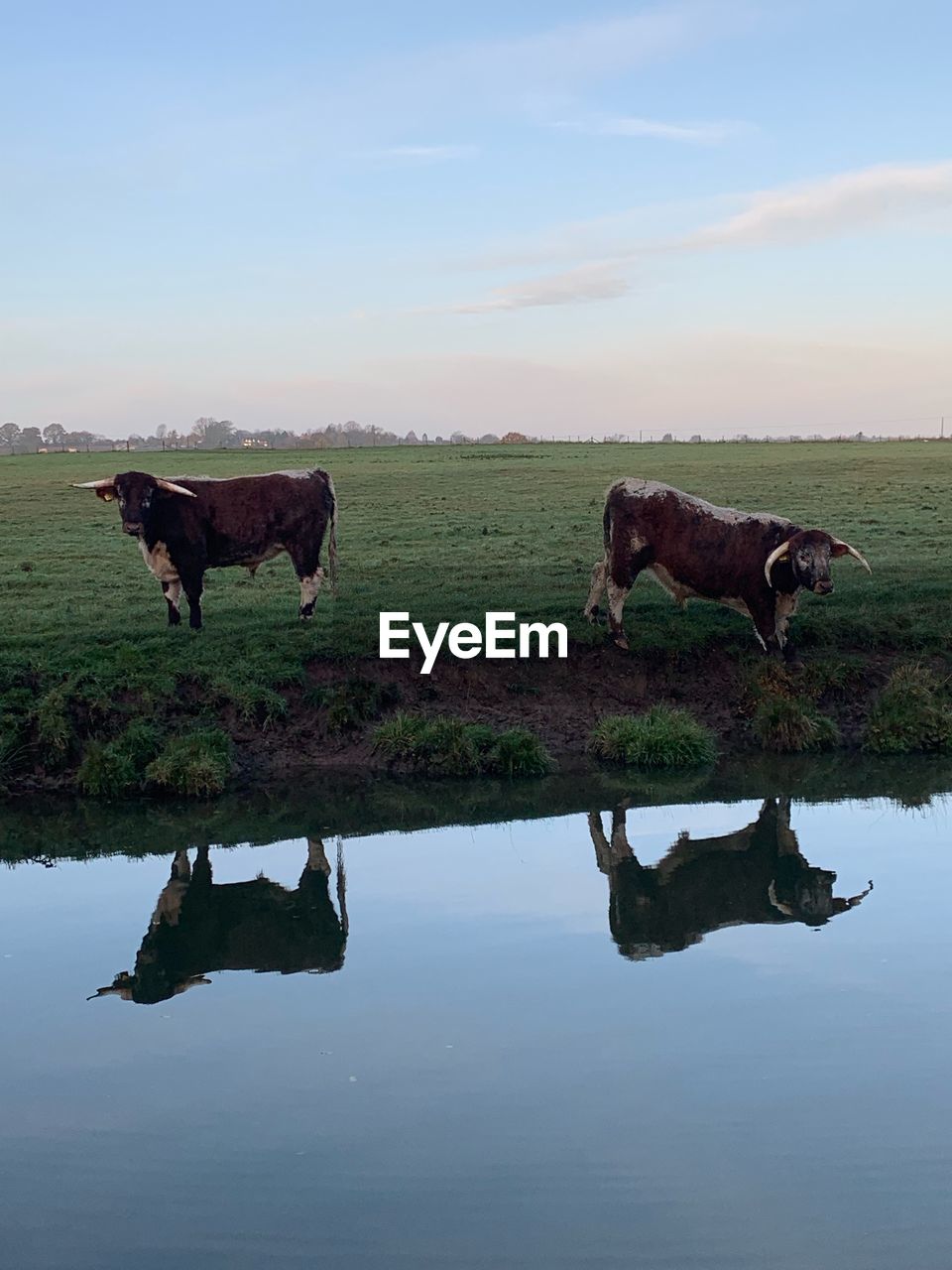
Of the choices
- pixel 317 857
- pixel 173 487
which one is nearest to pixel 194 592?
pixel 173 487

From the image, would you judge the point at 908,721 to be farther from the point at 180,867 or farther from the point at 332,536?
the point at 180,867

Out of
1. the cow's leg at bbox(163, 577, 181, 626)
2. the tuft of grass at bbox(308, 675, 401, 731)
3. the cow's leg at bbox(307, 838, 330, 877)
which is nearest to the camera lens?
the cow's leg at bbox(307, 838, 330, 877)

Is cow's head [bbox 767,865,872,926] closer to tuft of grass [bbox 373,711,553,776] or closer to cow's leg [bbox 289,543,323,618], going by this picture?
tuft of grass [bbox 373,711,553,776]

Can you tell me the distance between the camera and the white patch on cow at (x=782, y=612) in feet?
50.2

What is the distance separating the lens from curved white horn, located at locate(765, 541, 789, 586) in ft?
48.6

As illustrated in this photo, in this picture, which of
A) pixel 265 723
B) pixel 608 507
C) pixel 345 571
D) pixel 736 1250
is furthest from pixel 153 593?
pixel 736 1250

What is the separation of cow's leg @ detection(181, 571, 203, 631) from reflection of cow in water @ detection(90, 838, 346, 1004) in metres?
4.80

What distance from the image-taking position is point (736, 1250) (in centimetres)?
563

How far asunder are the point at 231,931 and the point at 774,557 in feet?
24.5

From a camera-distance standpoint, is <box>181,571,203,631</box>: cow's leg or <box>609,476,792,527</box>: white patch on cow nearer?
<box>609,476,792,527</box>: white patch on cow

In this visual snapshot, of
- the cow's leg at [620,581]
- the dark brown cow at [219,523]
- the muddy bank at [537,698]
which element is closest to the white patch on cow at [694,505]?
the cow's leg at [620,581]

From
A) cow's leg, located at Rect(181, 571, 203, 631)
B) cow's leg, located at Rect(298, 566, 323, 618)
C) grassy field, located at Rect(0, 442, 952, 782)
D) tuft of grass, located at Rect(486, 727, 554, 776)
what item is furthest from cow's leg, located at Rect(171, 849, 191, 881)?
cow's leg, located at Rect(298, 566, 323, 618)

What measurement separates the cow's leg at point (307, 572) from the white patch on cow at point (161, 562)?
1.37 meters

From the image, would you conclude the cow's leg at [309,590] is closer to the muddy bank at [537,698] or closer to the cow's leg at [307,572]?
the cow's leg at [307,572]
